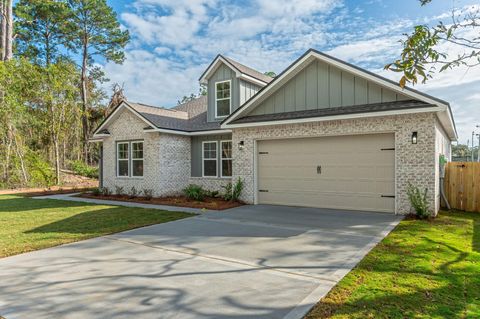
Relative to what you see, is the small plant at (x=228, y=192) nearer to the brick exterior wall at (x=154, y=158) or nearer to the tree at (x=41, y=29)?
the brick exterior wall at (x=154, y=158)

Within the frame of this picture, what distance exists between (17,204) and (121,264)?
33.4 ft

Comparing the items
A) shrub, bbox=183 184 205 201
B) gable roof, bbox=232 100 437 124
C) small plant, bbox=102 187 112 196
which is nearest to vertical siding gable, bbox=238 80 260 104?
gable roof, bbox=232 100 437 124

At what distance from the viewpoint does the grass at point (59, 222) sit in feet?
21.4

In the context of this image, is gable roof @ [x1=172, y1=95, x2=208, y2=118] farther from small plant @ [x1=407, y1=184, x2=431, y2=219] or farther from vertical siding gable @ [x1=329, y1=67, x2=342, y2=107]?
small plant @ [x1=407, y1=184, x2=431, y2=219]

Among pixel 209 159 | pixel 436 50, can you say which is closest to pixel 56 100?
pixel 209 159

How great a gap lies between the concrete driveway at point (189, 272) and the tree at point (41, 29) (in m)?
25.6

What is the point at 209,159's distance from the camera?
14297 mm

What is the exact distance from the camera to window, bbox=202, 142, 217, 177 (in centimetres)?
1414

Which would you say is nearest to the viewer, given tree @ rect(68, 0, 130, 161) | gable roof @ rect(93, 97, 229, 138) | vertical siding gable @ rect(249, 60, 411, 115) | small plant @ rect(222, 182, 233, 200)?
vertical siding gable @ rect(249, 60, 411, 115)

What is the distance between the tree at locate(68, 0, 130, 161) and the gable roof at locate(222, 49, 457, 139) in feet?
64.9

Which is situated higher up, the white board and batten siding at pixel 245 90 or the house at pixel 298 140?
the white board and batten siding at pixel 245 90

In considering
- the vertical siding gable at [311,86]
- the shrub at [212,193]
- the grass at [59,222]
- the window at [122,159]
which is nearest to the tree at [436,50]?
the grass at [59,222]

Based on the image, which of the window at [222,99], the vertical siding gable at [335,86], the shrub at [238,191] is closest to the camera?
the vertical siding gable at [335,86]

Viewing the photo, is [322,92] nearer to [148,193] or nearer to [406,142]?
[406,142]
